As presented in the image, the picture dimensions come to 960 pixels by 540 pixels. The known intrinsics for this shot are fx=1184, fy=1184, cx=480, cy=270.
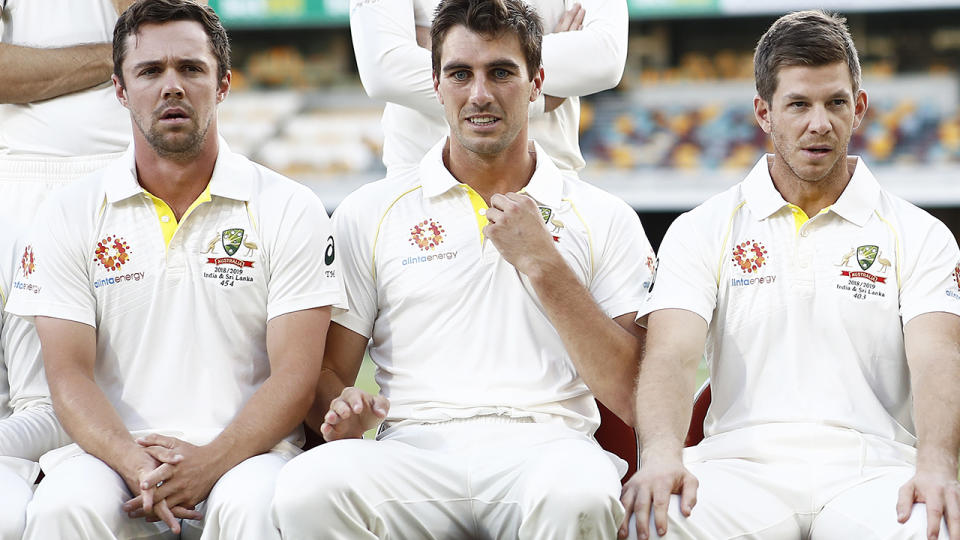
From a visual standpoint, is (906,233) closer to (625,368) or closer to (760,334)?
(760,334)

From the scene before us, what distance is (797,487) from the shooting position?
305 cm

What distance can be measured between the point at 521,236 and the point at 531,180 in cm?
32

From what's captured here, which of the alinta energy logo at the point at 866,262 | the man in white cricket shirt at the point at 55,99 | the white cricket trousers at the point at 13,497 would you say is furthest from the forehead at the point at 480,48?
the white cricket trousers at the point at 13,497

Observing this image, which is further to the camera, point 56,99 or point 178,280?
point 56,99

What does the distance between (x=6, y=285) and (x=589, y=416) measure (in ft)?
6.00

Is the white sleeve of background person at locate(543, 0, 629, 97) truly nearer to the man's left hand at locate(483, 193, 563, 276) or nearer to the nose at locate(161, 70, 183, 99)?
the man's left hand at locate(483, 193, 563, 276)

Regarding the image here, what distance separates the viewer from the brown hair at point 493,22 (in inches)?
135

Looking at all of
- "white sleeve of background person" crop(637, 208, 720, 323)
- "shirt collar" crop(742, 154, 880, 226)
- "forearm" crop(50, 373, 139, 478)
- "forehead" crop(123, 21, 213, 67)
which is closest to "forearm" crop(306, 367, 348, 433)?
"forearm" crop(50, 373, 139, 478)

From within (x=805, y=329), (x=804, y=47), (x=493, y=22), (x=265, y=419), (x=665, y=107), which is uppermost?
(x=665, y=107)

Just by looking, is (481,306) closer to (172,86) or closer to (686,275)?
(686,275)

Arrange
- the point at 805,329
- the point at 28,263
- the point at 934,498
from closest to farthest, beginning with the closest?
the point at 934,498 < the point at 805,329 < the point at 28,263

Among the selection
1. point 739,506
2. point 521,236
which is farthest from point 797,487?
point 521,236

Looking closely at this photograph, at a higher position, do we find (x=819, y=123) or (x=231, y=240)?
Answer: (x=819, y=123)

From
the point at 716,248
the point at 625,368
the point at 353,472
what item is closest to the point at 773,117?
the point at 716,248
